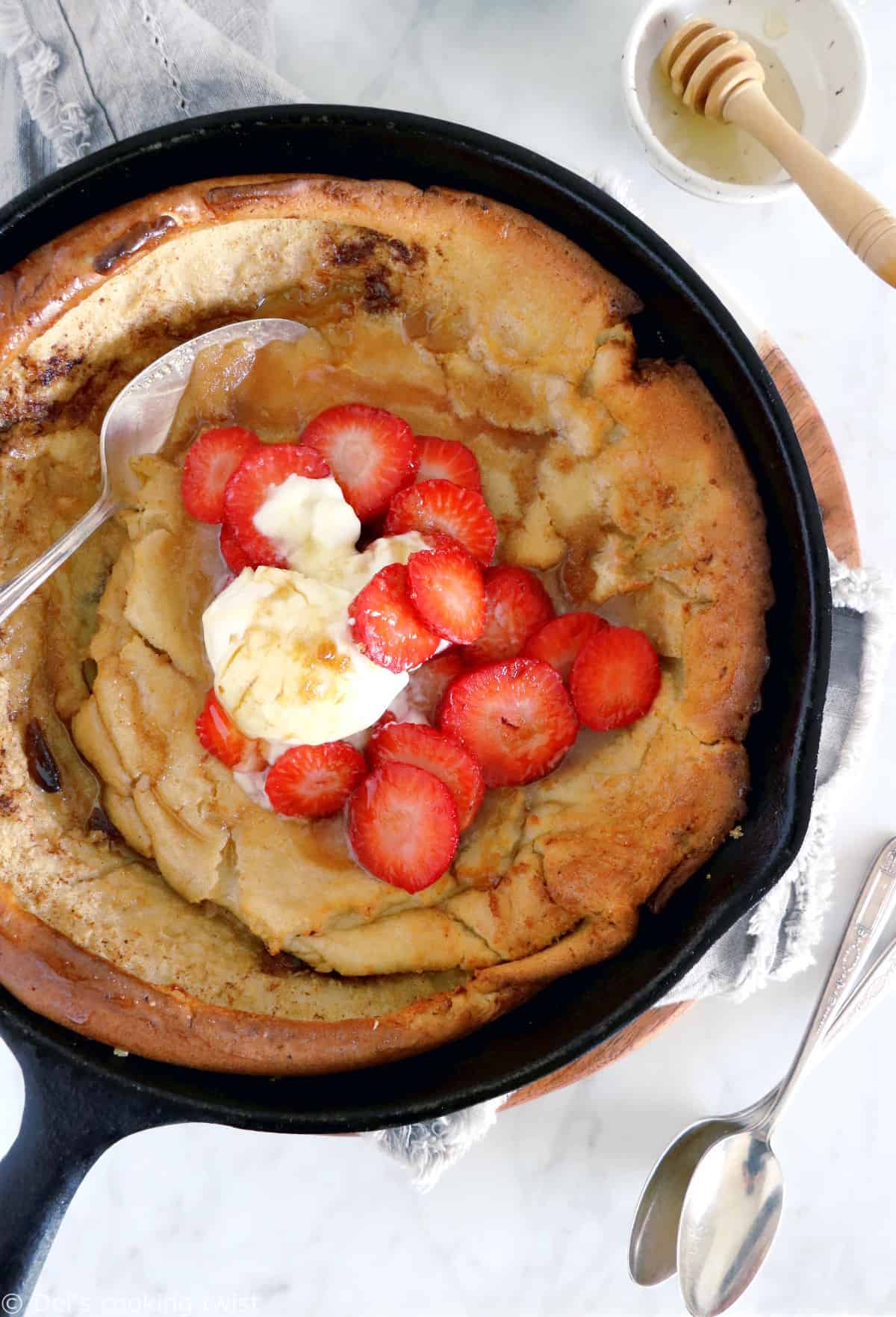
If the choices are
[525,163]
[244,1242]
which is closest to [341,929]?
[244,1242]

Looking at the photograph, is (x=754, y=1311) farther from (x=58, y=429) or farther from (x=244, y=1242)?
(x=58, y=429)

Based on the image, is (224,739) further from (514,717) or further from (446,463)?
(446,463)

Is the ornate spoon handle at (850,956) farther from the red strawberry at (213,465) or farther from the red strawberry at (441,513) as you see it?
the red strawberry at (213,465)

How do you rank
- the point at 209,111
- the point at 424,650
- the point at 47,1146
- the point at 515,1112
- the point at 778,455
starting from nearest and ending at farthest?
the point at 47,1146, the point at 778,455, the point at 424,650, the point at 209,111, the point at 515,1112

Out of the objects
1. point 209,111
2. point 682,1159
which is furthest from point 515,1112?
point 209,111

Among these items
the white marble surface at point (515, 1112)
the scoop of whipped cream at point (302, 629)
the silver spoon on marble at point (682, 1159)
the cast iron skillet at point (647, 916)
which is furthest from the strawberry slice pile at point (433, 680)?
the silver spoon on marble at point (682, 1159)
